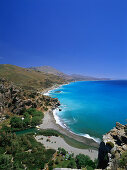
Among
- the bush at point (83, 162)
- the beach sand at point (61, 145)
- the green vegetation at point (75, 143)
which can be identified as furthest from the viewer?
the green vegetation at point (75, 143)

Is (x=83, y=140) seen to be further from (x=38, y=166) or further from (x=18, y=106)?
(x=18, y=106)

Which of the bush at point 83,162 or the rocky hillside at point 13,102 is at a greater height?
the rocky hillside at point 13,102

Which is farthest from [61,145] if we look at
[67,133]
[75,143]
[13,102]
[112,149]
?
[13,102]

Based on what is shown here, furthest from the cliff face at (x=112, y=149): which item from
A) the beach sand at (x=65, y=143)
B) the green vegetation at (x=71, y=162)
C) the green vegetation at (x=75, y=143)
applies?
the green vegetation at (x=75, y=143)

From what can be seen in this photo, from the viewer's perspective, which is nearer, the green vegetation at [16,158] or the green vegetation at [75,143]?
the green vegetation at [16,158]

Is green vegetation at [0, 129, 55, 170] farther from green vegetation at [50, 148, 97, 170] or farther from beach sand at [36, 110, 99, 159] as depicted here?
beach sand at [36, 110, 99, 159]

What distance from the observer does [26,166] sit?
48.8 ft

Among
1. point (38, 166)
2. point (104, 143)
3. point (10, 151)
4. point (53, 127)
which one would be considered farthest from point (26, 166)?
point (53, 127)

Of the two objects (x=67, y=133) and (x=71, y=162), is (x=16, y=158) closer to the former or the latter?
(x=71, y=162)

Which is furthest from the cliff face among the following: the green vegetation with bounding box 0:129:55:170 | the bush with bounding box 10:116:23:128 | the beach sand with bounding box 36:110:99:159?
the bush with bounding box 10:116:23:128

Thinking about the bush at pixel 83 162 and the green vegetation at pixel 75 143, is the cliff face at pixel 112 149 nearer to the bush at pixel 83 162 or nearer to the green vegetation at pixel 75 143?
the bush at pixel 83 162

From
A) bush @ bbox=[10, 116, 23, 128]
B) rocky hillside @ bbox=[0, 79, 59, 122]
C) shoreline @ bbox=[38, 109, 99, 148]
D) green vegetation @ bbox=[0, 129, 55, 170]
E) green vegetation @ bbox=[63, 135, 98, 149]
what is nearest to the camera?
green vegetation @ bbox=[0, 129, 55, 170]

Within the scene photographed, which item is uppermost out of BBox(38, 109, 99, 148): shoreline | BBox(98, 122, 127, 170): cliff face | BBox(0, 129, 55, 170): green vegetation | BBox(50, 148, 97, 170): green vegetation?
BBox(98, 122, 127, 170): cliff face

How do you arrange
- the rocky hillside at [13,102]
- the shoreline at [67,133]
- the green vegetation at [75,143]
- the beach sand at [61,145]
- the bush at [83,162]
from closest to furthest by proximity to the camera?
the bush at [83,162], the beach sand at [61,145], the green vegetation at [75,143], the shoreline at [67,133], the rocky hillside at [13,102]
